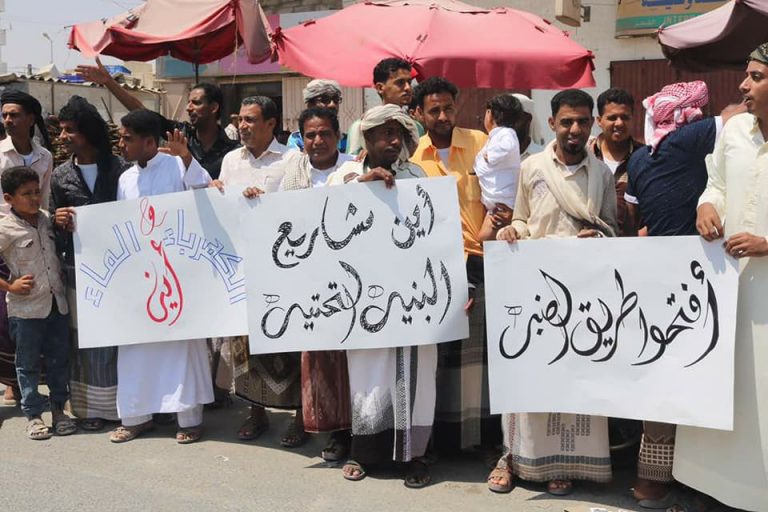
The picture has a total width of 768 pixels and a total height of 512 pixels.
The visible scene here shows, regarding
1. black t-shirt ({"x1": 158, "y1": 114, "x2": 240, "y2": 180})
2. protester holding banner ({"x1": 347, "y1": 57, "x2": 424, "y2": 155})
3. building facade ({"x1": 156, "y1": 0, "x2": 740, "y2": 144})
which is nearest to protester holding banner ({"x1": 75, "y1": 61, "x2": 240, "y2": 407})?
black t-shirt ({"x1": 158, "y1": 114, "x2": 240, "y2": 180})

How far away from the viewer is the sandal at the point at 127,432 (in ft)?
16.8

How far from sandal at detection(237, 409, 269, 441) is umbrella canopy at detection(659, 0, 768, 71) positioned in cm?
390

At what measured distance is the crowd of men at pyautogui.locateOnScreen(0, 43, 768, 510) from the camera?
3766 mm

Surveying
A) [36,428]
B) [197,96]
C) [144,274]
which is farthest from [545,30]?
[36,428]

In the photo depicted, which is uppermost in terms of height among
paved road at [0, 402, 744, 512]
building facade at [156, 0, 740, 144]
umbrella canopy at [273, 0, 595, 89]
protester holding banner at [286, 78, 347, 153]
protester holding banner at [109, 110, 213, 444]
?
building facade at [156, 0, 740, 144]

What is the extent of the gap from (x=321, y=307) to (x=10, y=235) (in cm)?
198

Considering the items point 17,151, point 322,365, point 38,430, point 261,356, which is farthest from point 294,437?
point 17,151

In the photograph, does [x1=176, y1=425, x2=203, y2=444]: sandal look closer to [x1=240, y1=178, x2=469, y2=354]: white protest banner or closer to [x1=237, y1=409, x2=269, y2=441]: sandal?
[x1=237, y1=409, x2=269, y2=441]: sandal

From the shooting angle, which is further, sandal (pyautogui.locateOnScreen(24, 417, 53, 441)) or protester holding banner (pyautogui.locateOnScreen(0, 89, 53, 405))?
protester holding banner (pyautogui.locateOnScreen(0, 89, 53, 405))

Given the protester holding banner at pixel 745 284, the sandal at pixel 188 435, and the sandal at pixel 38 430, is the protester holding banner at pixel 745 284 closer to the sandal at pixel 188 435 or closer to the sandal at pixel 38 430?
the sandal at pixel 188 435

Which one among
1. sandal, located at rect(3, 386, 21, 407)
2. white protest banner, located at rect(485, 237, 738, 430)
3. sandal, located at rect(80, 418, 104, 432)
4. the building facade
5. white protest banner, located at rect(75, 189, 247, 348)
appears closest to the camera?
white protest banner, located at rect(485, 237, 738, 430)

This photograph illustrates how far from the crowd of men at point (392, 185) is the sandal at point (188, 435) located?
0.14 ft

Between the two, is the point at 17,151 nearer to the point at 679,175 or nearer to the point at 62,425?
the point at 62,425

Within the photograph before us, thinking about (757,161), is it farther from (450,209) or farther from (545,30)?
(545,30)
